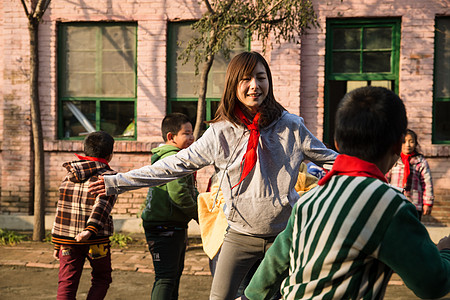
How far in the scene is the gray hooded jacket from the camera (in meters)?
3.33

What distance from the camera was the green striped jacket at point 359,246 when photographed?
177cm

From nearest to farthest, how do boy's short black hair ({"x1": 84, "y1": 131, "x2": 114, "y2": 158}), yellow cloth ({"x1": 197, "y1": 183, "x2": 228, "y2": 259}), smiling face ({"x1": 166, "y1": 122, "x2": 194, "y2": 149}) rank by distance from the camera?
1. yellow cloth ({"x1": 197, "y1": 183, "x2": 228, "y2": 259})
2. boy's short black hair ({"x1": 84, "y1": 131, "x2": 114, "y2": 158})
3. smiling face ({"x1": 166, "y1": 122, "x2": 194, "y2": 149})

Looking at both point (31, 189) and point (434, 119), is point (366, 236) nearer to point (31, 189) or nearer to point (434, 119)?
point (434, 119)

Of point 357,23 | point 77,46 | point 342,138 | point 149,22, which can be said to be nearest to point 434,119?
point 357,23

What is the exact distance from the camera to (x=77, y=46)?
10.4 metres

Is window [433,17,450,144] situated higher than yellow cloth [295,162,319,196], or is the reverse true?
window [433,17,450,144]

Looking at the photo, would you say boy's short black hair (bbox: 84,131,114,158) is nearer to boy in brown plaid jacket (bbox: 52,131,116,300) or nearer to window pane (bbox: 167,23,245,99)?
boy in brown plaid jacket (bbox: 52,131,116,300)

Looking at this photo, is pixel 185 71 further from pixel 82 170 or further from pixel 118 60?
pixel 82 170

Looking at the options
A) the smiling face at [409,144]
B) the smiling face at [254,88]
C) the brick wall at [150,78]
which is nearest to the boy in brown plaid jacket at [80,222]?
the smiling face at [254,88]

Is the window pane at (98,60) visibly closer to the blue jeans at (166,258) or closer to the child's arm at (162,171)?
the blue jeans at (166,258)

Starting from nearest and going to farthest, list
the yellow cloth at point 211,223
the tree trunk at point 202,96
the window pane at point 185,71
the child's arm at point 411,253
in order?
1. the child's arm at point 411,253
2. the yellow cloth at point 211,223
3. the tree trunk at point 202,96
4. the window pane at point 185,71

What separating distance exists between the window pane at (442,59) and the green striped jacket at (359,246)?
853 cm

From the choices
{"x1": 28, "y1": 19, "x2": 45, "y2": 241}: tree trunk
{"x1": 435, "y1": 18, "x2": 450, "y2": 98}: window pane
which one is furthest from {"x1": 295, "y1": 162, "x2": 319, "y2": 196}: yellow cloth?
{"x1": 435, "y1": 18, "x2": 450, "y2": 98}: window pane

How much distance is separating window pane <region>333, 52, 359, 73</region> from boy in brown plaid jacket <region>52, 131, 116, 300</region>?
20.8ft
